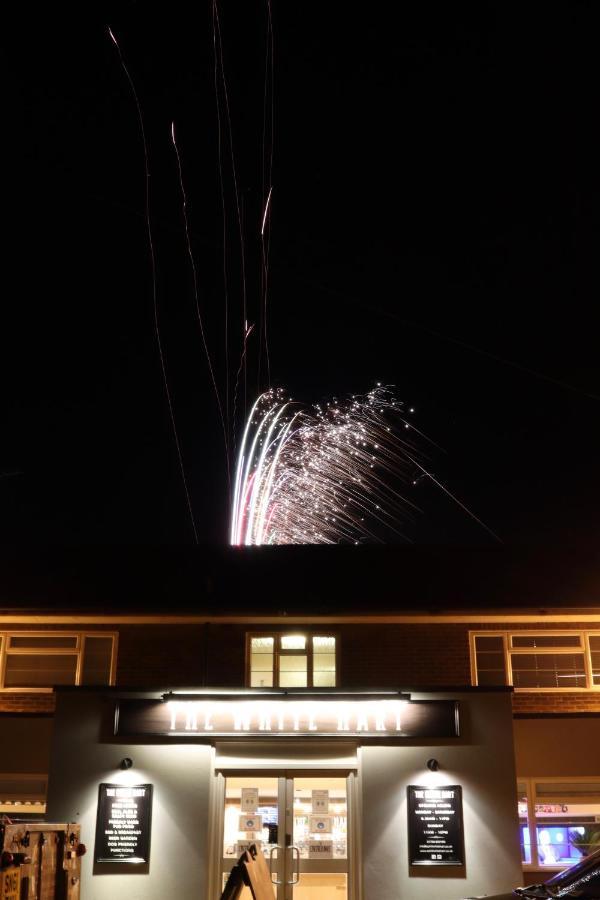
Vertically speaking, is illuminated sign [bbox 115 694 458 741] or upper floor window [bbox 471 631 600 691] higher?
upper floor window [bbox 471 631 600 691]

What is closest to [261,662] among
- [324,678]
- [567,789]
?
[324,678]

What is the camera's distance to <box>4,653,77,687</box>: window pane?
14727 mm

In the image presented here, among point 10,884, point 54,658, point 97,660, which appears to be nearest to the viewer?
point 10,884

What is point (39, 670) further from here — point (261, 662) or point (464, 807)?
point (464, 807)

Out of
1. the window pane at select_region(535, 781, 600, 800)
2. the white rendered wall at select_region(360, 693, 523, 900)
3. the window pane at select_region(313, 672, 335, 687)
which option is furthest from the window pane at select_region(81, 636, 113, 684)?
the window pane at select_region(535, 781, 600, 800)

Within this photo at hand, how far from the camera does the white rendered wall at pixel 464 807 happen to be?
11492mm

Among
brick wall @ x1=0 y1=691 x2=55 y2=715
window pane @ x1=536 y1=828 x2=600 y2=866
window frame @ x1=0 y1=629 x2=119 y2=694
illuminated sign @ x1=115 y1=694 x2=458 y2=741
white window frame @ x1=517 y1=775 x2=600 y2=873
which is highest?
window frame @ x1=0 y1=629 x2=119 y2=694

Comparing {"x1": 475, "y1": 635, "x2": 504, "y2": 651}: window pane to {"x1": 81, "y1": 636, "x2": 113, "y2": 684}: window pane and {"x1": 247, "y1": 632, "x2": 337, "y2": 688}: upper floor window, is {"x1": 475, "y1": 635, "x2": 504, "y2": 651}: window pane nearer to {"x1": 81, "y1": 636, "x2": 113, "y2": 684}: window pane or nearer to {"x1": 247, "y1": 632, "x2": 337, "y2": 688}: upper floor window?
{"x1": 247, "y1": 632, "x2": 337, "y2": 688}: upper floor window

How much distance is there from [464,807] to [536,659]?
3.36 metres

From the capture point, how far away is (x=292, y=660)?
572 inches

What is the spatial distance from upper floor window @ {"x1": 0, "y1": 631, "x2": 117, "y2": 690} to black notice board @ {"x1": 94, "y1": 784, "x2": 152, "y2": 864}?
277cm

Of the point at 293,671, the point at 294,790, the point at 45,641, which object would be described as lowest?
the point at 294,790

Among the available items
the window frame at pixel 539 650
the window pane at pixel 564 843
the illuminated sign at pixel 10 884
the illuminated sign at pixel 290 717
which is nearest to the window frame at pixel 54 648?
the illuminated sign at pixel 290 717

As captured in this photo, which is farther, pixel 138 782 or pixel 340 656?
pixel 340 656
